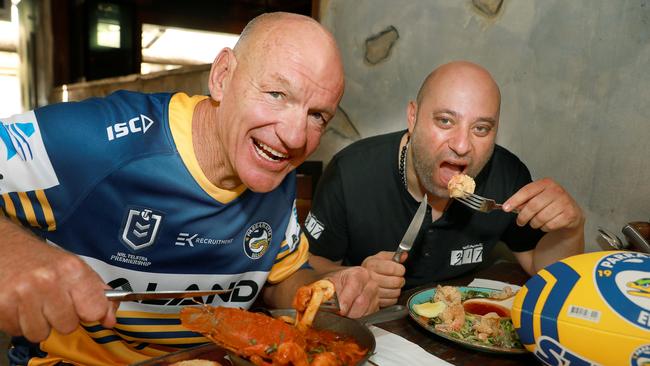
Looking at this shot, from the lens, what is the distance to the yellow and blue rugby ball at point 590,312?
3.58ft

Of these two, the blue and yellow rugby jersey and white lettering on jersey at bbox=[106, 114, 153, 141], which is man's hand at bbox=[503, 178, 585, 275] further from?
white lettering on jersey at bbox=[106, 114, 153, 141]

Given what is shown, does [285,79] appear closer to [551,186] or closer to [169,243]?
[169,243]

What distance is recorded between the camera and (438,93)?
7.85 ft

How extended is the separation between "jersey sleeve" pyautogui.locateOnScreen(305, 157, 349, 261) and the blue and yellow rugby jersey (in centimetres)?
74

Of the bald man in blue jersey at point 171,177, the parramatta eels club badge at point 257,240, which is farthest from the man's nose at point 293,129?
the parramatta eels club badge at point 257,240

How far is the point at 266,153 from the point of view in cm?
158

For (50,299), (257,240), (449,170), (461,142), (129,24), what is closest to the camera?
(50,299)

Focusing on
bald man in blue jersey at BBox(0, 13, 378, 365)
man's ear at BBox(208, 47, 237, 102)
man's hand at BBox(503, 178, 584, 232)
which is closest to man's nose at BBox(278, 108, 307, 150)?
bald man in blue jersey at BBox(0, 13, 378, 365)

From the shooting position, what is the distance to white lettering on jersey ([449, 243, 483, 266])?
8.27ft

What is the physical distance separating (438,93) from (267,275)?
1232 mm

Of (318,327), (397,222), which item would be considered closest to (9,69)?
(397,222)

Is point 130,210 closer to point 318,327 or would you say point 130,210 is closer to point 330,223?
point 318,327

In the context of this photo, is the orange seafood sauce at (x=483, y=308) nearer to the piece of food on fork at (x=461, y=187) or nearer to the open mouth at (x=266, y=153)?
the piece of food on fork at (x=461, y=187)

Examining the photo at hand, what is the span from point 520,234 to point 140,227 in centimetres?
189
